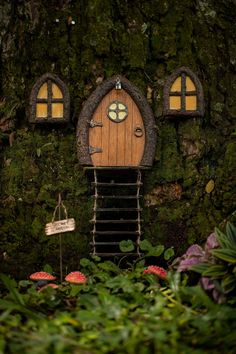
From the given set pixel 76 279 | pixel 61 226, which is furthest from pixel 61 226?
pixel 76 279

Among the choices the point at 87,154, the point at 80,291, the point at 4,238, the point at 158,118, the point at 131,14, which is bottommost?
the point at 80,291

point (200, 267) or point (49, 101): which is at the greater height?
point (49, 101)

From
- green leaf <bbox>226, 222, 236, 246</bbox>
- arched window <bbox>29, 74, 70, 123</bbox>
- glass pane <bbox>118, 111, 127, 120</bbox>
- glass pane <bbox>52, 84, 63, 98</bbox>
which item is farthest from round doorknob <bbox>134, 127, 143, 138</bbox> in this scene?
green leaf <bbox>226, 222, 236, 246</bbox>

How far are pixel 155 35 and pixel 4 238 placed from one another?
8.59 feet

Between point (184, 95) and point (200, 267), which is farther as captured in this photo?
point (184, 95)

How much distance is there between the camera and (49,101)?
18.6 ft

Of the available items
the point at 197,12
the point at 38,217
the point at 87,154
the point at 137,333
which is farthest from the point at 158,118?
the point at 137,333

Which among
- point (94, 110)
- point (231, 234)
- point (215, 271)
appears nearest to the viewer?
point (215, 271)

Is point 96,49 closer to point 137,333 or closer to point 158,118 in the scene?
point 158,118

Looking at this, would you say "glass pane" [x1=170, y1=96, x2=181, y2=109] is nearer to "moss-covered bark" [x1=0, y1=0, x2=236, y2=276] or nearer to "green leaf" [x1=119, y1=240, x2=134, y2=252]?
"moss-covered bark" [x1=0, y1=0, x2=236, y2=276]

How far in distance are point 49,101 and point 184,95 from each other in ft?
4.53

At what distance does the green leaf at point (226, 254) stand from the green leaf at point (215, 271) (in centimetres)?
6

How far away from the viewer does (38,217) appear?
18.7 feet

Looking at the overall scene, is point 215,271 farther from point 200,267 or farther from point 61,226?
point 61,226
